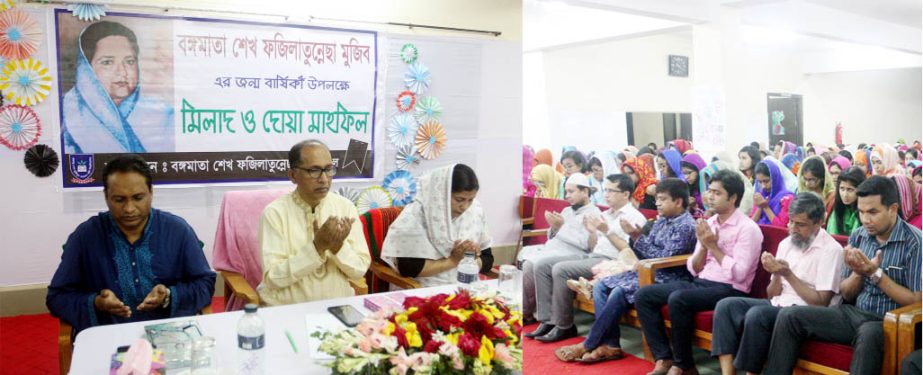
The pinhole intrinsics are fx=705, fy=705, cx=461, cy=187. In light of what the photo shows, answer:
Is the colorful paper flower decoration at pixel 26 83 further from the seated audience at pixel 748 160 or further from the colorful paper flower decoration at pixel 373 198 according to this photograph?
the seated audience at pixel 748 160

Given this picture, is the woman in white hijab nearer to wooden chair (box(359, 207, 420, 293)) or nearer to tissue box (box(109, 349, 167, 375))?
wooden chair (box(359, 207, 420, 293))


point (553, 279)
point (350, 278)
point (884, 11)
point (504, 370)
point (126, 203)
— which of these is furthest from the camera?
point (884, 11)

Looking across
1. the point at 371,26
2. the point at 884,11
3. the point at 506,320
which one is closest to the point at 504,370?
the point at 506,320

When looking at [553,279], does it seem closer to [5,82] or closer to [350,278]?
[350,278]

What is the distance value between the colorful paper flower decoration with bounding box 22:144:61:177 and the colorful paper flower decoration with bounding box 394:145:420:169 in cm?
127

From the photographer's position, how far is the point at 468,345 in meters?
1.09

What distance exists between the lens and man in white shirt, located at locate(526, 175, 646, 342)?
2658 millimetres

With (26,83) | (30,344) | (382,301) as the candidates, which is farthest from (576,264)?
(26,83)

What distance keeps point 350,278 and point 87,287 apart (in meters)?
0.63

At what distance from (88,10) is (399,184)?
1269mm

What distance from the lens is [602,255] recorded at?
9.16 feet

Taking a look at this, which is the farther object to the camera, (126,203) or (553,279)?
(553,279)

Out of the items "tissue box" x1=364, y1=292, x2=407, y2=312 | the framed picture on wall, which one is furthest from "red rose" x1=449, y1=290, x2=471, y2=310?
the framed picture on wall

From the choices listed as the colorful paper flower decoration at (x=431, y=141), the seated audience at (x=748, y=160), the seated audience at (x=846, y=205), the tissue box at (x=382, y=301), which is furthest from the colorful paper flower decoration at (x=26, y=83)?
the seated audience at (x=748, y=160)
